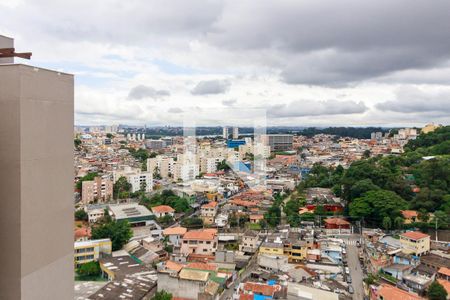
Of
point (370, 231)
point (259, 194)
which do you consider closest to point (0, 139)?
point (370, 231)

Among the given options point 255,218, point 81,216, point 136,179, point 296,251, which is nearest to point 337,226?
point 255,218

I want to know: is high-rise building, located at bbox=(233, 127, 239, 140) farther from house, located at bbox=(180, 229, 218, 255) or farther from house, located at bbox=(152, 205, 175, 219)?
house, located at bbox=(180, 229, 218, 255)

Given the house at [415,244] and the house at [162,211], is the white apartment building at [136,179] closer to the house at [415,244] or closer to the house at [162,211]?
the house at [162,211]

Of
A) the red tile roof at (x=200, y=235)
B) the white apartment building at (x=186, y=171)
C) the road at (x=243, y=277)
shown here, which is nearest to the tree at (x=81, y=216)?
the red tile roof at (x=200, y=235)

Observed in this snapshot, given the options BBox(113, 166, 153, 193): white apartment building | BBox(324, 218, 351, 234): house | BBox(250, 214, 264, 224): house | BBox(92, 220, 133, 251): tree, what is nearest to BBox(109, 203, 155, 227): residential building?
BBox(92, 220, 133, 251): tree

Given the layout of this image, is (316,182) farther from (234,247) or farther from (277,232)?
(234,247)

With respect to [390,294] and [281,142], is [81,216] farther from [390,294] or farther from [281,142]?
[281,142]
